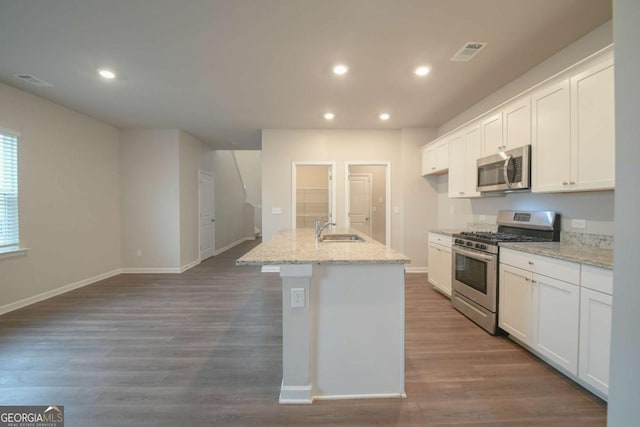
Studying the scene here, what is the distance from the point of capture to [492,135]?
3242 mm

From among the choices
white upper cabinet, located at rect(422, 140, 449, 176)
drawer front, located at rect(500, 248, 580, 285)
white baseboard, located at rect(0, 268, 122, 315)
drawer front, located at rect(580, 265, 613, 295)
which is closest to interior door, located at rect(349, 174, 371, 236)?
white upper cabinet, located at rect(422, 140, 449, 176)

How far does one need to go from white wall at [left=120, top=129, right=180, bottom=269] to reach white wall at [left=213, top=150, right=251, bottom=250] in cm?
210

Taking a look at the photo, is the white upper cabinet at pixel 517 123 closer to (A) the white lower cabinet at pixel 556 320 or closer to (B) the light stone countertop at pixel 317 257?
(A) the white lower cabinet at pixel 556 320

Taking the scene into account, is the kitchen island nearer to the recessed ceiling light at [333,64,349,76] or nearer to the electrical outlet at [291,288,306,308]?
the electrical outlet at [291,288,306,308]

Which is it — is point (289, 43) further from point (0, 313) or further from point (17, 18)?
point (0, 313)

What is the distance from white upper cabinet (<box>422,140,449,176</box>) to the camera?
4352 millimetres

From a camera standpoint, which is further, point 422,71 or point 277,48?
point 422,71

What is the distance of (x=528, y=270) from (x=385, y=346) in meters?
1.42

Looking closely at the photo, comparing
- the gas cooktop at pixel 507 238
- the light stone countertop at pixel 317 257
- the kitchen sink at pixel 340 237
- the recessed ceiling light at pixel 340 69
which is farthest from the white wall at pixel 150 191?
the gas cooktop at pixel 507 238

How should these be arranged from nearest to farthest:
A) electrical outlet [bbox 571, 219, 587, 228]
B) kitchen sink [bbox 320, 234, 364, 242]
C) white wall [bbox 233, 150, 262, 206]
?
electrical outlet [bbox 571, 219, 587, 228]
kitchen sink [bbox 320, 234, 364, 242]
white wall [bbox 233, 150, 262, 206]

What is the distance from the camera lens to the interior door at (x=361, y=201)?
779cm

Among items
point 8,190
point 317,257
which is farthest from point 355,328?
point 8,190
